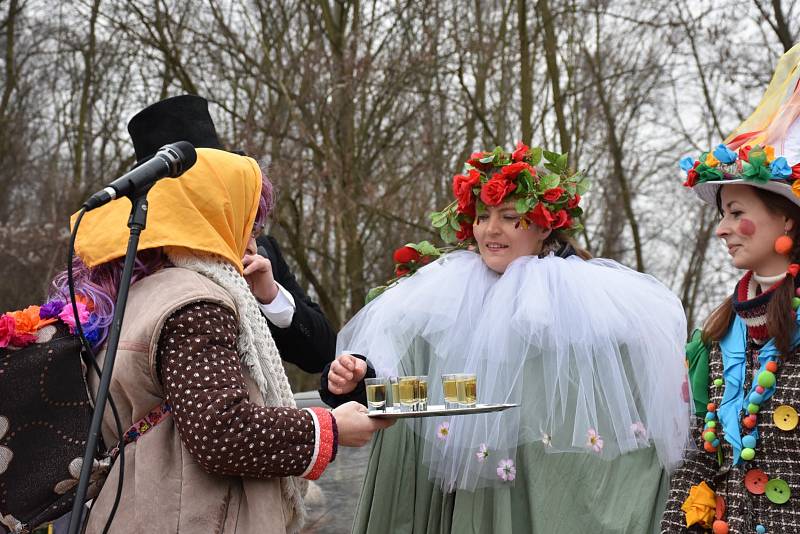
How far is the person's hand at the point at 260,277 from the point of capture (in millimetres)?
3275

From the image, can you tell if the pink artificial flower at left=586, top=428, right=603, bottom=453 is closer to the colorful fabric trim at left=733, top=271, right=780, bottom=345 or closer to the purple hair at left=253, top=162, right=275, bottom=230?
the colorful fabric trim at left=733, top=271, right=780, bottom=345

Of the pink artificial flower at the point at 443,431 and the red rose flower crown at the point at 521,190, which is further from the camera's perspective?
the red rose flower crown at the point at 521,190

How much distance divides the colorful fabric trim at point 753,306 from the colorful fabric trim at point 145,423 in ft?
5.14

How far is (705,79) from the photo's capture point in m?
10.7

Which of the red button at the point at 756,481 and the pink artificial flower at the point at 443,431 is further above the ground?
the red button at the point at 756,481

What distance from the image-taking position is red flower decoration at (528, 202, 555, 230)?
129 inches

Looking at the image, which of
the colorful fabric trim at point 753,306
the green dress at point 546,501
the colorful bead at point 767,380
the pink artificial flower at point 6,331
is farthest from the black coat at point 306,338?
the colorful bead at point 767,380

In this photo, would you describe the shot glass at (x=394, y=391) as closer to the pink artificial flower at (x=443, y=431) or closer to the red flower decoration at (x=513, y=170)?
the pink artificial flower at (x=443, y=431)

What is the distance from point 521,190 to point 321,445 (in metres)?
1.51

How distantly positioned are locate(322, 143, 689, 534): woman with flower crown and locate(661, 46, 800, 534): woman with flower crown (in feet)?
0.76

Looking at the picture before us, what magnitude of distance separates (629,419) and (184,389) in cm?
149

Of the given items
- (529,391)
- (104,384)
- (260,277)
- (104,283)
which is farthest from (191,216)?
(529,391)

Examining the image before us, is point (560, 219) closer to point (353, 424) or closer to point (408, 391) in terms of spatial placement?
point (408, 391)

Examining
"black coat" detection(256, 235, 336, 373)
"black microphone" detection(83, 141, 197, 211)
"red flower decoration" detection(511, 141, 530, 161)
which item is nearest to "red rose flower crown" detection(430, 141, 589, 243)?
"red flower decoration" detection(511, 141, 530, 161)
